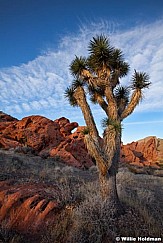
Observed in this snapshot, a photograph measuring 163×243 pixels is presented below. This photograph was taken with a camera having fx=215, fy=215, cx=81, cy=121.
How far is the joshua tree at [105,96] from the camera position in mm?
6414

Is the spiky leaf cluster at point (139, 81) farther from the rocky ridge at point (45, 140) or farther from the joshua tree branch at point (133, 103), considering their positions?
the rocky ridge at point (45, 140)

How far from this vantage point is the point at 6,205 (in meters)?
5.63

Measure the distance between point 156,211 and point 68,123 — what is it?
26.7m

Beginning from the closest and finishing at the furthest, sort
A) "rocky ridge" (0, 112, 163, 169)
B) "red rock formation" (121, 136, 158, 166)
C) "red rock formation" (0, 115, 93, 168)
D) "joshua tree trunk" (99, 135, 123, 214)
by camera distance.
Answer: "joshua tree trunk" (99, 135, 123, 214)
"rocky ridge" (0, 112, 163, 169)
"red rock formation" (0, 115, 93, 168)
"red rock formation" (121, 136, 158, 166)

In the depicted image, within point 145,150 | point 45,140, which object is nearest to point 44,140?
point 45,140

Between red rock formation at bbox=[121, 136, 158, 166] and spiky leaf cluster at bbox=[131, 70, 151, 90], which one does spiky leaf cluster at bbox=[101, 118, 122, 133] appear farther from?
red rock formation at bbox=[121, 136, 158, 166]

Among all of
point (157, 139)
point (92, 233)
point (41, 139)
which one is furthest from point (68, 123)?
point (92, 233)

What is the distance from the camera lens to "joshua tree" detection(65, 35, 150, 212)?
6.41 m

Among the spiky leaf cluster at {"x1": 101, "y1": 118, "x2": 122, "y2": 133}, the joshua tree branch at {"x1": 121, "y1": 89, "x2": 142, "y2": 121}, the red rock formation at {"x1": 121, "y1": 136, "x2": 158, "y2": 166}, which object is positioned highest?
the red rock formation at {"x1": 121, "y1": 136, "x2": 158, "y2": 166}

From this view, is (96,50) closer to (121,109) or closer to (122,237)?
(121,109)

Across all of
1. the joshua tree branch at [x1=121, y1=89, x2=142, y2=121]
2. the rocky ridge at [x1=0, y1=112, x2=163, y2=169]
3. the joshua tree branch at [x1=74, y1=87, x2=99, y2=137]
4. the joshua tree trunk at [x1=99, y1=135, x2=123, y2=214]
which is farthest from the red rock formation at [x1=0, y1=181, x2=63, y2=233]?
the rocky ridge at [x1=0, y1=112, x2=163, y2=169]

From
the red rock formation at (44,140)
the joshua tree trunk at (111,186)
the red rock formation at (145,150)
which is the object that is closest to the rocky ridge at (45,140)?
the red rock formation at (44,140)

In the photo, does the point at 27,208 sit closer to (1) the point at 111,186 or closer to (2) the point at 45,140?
(1) the point at 111,186

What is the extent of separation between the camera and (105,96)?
7.61 metres
